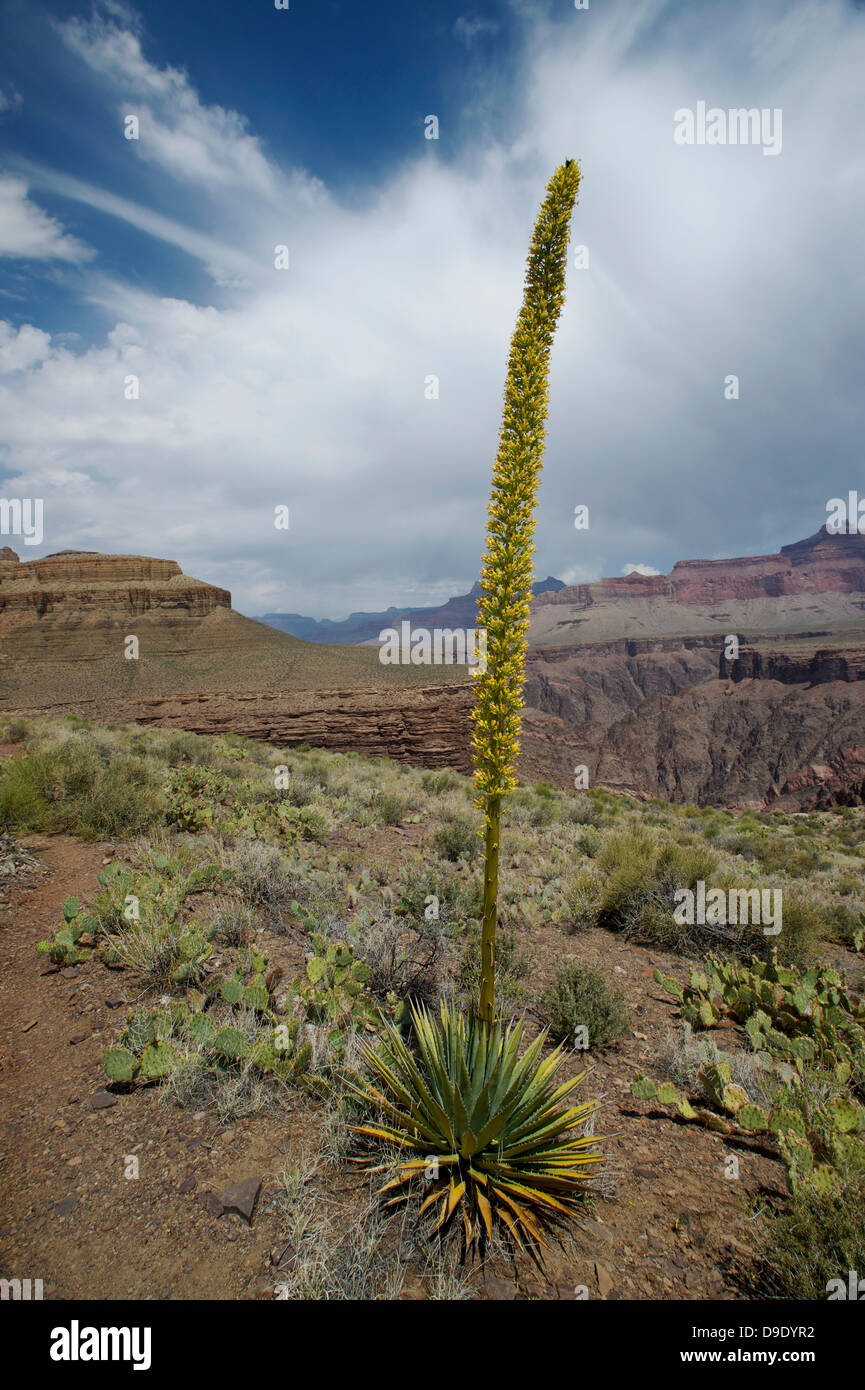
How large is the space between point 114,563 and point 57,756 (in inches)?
1768

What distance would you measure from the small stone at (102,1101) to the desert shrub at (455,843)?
557 centimetres

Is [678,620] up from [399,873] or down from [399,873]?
up

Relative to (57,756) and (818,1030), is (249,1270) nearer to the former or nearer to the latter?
(818,1030)

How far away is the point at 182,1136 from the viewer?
2850mm

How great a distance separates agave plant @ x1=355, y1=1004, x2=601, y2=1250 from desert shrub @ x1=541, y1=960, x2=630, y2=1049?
1.29 m

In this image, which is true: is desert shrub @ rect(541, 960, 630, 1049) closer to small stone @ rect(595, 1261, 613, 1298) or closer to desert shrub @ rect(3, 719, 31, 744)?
small stone @ rect(595, 1261, 613, 1298)

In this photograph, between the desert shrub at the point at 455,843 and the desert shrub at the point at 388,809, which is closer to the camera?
the desert shrub at the point at 455,843

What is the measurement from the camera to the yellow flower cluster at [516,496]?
8.27 feet

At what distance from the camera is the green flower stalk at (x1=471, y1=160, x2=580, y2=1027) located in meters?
2.52

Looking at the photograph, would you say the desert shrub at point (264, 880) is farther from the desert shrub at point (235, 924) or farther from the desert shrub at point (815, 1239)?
the desert shrub at point (815, 1239)

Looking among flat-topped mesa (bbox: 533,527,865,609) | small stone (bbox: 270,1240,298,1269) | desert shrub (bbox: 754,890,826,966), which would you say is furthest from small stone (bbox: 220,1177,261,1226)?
flat-topped mesa (bbox: 533,527,865,609)

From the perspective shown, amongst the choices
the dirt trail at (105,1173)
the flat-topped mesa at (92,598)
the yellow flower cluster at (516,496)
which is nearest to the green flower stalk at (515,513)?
the yellow flower cluster at (516,496)

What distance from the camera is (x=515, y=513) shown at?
2539 millimetres
